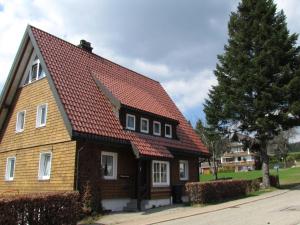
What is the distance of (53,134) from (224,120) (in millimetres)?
17409

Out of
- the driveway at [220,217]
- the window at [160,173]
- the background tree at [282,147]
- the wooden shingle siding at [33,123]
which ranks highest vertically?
the background tree at [282,147]

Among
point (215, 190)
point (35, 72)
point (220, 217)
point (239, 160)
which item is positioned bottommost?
point (220, 217)

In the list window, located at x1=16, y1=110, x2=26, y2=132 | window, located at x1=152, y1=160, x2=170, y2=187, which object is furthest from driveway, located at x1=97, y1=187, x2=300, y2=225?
window, located at x1=16, y1=110, x2=26, y2=132

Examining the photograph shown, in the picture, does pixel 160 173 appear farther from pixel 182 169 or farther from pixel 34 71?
pixel 34 71

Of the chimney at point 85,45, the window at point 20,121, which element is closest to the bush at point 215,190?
the window at point 20,121

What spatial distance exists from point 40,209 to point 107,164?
283 inches

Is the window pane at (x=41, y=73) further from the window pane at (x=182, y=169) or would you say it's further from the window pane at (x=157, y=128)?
the window pane at (x=182, y=169)

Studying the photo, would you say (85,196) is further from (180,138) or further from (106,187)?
(180,138)

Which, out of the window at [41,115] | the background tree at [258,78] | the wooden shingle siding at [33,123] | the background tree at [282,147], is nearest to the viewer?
the wooden shingle siding at [33,123]

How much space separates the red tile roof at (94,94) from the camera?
18625 mm

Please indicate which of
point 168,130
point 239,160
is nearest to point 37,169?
point 168,130

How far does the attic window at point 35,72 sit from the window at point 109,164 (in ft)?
20.1

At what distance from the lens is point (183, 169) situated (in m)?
25.5

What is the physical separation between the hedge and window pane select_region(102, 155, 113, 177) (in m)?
5.71
